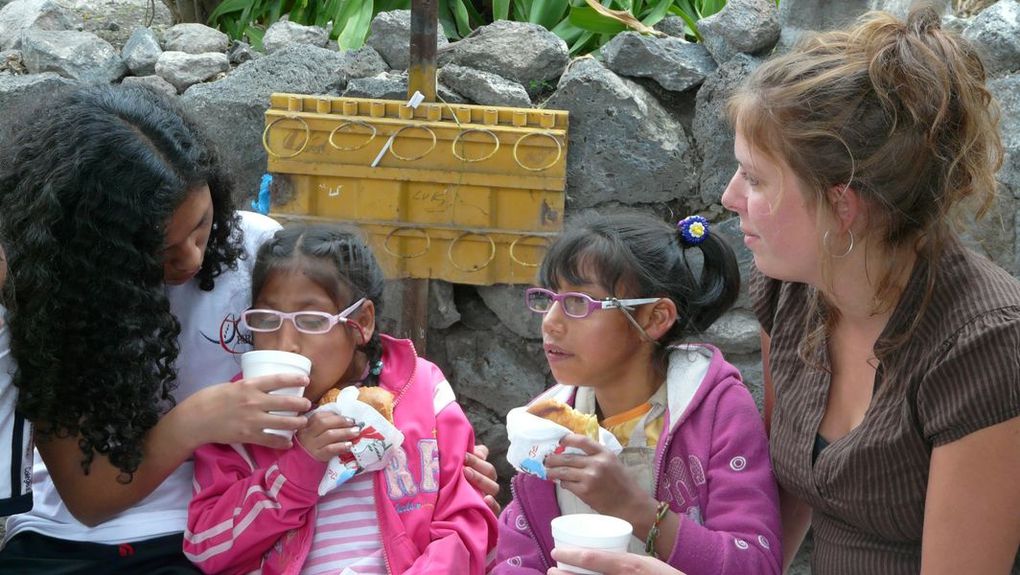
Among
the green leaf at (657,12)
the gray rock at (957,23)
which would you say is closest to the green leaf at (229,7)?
the green leaf at (657,12)

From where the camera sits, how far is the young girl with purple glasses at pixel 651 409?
2.22 meters

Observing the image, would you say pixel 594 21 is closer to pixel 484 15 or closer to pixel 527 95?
pixel 527 95

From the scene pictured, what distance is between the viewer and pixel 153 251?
228cm

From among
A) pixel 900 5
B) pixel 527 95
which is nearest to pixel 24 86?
pixel 527 95

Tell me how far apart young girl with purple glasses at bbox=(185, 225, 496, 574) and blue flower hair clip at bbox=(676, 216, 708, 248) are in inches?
25.1

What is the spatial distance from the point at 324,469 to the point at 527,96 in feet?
6.37

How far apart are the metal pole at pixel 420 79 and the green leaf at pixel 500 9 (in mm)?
1311

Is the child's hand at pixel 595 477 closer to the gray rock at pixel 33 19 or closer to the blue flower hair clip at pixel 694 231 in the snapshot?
the blue flower hair clip at pixel 694 231

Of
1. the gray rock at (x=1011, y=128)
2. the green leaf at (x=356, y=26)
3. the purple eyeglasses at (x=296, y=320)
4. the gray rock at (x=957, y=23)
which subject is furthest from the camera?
the green leaf at (x=356, y=26)

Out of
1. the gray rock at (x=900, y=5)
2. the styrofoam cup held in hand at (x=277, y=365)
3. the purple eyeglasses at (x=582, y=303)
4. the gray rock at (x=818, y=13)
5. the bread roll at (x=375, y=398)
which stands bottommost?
the bread roll at (x=375, y=398)

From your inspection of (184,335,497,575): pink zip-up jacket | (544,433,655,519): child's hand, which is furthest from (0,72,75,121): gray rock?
(544,433,655,519): child's hand

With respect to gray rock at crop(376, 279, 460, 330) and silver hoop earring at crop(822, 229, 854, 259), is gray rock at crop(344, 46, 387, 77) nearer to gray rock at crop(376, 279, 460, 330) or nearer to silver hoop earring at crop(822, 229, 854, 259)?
gray rock at crop(376, 279, 460, 330)

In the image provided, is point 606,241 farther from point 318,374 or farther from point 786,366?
point 318,374

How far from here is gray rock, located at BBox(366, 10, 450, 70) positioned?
418cm
